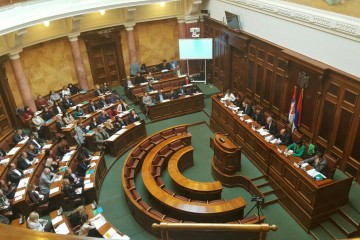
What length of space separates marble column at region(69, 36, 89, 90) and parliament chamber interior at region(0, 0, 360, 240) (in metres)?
0.06

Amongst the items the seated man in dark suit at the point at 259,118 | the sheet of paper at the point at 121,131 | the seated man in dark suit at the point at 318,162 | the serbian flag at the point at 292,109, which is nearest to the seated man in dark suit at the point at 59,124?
the sheet of paper at the point at 121,131

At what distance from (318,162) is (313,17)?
3808 mm

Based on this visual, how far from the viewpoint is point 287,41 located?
9.78 metres

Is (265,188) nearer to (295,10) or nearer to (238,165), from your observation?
(238,165)

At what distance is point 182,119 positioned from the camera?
1295 centimetres

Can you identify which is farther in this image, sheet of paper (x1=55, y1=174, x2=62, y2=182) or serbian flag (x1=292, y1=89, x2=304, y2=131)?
serbian flag (x1=292, y1=89, x2=304, y2=131)

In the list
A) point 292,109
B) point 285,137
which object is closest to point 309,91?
point 292,109

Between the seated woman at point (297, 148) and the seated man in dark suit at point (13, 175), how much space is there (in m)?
7.55

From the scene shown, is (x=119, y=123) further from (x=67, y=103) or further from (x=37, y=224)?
(x=37, y=224)

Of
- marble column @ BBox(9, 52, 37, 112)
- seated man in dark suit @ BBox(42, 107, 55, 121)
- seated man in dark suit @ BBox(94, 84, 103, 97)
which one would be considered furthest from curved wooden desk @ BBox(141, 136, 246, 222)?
marble column @ BBox(9, 52, 37, 112)

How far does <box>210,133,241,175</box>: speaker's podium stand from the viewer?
30.1 ft

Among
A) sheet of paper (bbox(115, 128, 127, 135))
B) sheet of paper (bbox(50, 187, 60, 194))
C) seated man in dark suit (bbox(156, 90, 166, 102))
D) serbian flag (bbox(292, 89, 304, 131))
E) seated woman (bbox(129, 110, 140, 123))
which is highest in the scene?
serbian flag (bbox(292, 89, 304, 131))

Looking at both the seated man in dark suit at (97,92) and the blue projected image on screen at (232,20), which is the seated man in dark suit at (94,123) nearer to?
the seated man in dark suit at (97,92)

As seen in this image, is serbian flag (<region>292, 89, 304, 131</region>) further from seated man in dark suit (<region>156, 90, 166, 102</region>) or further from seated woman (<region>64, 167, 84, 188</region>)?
seated woman (<region>64, 167, 84, 188</region>)
